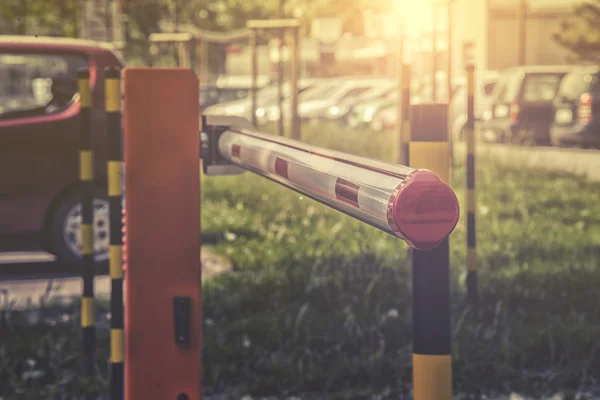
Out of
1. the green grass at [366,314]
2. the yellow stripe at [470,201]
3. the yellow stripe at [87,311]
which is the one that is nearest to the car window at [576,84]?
the green grass at [366,314]

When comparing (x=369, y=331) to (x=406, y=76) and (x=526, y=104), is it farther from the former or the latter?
(x=526, y=104)

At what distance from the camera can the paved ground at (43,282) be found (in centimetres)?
737

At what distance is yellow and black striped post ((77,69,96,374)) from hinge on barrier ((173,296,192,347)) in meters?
2.48

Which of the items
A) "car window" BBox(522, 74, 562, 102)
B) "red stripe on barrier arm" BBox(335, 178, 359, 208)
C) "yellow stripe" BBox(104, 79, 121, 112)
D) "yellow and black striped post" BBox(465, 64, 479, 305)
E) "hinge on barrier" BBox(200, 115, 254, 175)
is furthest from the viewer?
"car window" BBox(522, 74, 562, 102)

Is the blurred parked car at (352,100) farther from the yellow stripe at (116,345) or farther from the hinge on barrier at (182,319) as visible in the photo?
the hinge on barrier at (182,319)

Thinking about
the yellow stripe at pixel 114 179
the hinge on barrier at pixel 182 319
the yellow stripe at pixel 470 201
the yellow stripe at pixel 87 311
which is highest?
the yellow stripe at pixel 114 179

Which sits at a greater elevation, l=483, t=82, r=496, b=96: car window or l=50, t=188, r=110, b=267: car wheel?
l=50, t=188, r=110, b=267: car wheel

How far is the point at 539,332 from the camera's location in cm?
593

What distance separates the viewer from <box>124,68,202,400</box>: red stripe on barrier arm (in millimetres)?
2744

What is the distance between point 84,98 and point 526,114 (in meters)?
→ 19.9

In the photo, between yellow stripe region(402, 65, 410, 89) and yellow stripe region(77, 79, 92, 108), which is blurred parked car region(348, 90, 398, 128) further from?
yellow stripe region(77, 79, 92, 108)

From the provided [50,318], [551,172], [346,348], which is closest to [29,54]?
[50,318]

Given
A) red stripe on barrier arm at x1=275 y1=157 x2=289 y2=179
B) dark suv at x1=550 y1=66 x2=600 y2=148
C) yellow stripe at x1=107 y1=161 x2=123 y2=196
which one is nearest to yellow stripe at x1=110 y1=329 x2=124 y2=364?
yellow stripe at x1=107 y1=161 x2=123 y2=196

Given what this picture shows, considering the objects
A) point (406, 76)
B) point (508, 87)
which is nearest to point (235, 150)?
point (406, 76)
